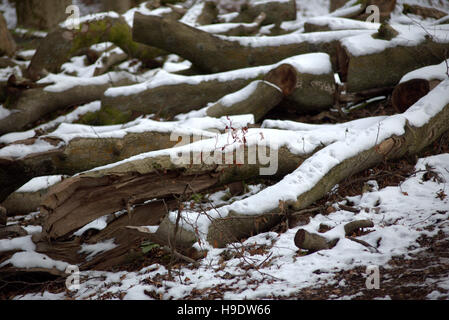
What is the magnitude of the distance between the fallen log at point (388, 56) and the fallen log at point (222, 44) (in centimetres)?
94

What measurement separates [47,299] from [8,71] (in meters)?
7.83

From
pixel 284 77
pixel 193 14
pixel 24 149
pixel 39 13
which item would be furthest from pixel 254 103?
pixel 39 13

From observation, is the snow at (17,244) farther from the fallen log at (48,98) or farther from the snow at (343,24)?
the snow at (343,24)

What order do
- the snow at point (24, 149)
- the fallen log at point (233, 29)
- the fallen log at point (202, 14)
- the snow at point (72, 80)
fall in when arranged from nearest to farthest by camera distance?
the snow at point (24, 149) → the snow at point (72, 80) → the fallen log at point (233, 29) → the fallen log at point (202, 14)

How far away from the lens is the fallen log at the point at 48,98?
6.80 metres

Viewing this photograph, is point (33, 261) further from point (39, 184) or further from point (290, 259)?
point (39, 184)

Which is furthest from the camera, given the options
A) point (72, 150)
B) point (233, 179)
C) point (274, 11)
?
point (274, 11)

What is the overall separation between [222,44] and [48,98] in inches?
139

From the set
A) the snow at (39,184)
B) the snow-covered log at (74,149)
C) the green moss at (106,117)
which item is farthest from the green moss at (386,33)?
the snow at (39,184)

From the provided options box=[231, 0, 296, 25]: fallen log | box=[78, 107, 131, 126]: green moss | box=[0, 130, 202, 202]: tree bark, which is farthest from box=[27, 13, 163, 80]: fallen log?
box=[231, 0, 296, 25]: fallen log

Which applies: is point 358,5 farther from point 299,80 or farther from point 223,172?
point 223,172

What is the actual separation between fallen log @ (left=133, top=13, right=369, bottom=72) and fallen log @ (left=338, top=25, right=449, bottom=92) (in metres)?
0.94

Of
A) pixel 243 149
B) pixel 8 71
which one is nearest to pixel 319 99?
pixel 243 149

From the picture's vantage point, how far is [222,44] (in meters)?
7.09
